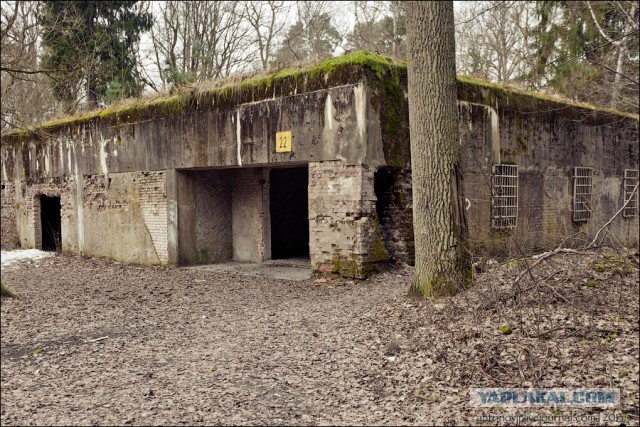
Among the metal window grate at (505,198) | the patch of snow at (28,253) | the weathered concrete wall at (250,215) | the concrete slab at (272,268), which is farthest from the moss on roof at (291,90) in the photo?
the patch of snow at (28,253)

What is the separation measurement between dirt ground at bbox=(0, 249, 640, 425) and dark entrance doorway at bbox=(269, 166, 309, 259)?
6655 millimetres

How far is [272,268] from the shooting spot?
1162cm

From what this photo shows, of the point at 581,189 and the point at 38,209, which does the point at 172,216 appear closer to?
the point at 38,209

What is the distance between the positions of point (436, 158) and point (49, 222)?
43.8 feet

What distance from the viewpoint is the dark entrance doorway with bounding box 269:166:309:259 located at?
47.2 ft

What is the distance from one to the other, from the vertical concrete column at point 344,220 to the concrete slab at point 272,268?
0.98m

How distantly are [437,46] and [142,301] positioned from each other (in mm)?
5369

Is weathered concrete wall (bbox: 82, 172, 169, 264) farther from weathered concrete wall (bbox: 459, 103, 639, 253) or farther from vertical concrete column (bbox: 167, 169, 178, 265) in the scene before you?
weathered concrete wall (bbox: 459, 103, 639, 253)

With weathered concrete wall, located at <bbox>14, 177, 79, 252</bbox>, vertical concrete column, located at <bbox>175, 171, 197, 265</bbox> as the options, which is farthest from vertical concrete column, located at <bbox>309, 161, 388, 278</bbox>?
weathered concrete wall, located at <bbox>14, 177, 79, 252</bbox>

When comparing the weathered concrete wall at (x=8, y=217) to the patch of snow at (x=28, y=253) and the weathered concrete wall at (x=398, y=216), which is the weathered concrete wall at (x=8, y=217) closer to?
the patch of snow at (x=28, y=253)

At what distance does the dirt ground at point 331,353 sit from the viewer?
400cm

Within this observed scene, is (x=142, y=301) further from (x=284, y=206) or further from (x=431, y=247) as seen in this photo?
(x=284, y=206)

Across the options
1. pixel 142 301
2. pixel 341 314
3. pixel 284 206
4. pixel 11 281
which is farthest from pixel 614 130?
pixel 11 281

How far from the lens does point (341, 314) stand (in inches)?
275
